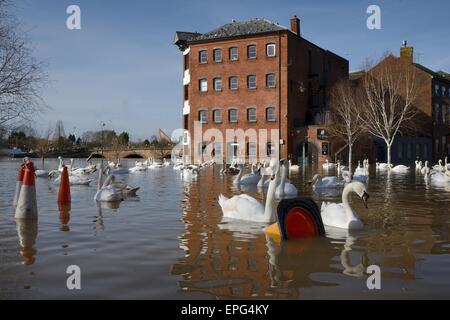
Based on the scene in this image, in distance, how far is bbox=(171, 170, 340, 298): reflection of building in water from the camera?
584cm

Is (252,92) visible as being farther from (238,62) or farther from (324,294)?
(324,294)

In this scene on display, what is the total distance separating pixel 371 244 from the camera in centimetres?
851

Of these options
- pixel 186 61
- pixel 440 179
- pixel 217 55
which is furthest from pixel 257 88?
pixel 440 179

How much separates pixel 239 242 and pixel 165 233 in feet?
5.67

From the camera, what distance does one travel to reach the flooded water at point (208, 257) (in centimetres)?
577

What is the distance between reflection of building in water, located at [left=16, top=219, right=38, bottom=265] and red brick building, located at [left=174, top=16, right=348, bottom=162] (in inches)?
1561

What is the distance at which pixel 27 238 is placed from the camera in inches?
351

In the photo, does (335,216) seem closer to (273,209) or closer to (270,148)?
(273,209)

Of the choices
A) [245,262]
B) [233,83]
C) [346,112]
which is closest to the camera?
[245,262]

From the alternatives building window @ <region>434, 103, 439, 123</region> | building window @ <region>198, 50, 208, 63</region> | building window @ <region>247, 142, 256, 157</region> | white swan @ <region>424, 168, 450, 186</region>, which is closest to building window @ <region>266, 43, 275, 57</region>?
building window @ <region>198, 50, 208, 63</region>

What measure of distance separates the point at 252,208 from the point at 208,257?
368 centimetres

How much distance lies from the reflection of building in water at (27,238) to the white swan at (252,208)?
4.35 meters

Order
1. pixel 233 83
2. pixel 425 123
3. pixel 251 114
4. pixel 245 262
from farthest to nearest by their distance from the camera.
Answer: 1. pixel 425 123
2. pixel 233 83
3. pixel 251 114
4. pixel 245 262

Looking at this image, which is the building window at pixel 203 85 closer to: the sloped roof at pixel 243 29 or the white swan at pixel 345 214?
the sloped roof at pixel 243 29
